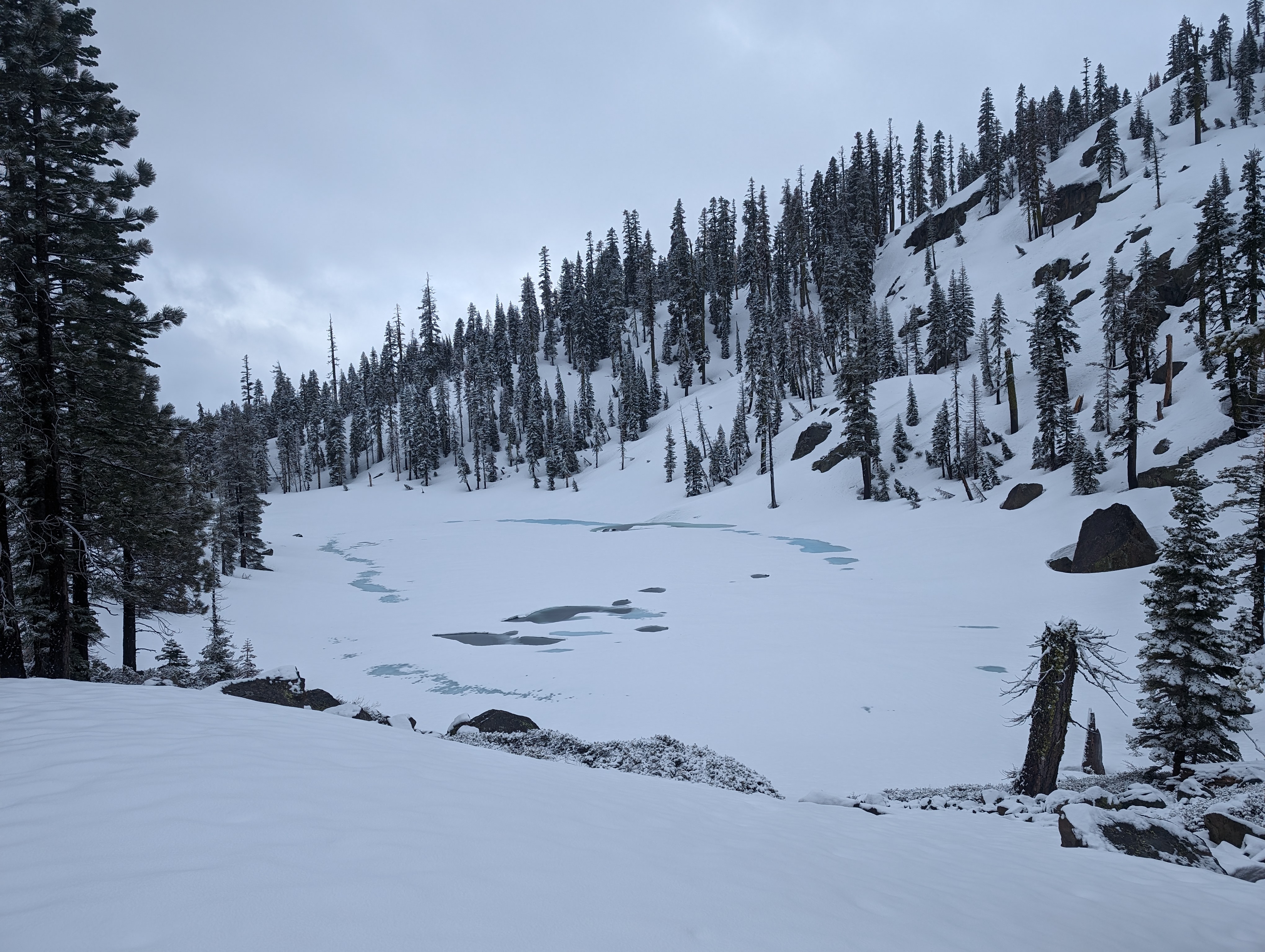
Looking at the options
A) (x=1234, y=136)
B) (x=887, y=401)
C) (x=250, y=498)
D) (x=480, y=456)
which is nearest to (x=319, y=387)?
(x=480, y=456)

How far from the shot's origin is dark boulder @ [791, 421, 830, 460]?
5397 centimetres

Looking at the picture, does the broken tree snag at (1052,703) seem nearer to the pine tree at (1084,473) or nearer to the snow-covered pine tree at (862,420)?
the pine tree at (1084,473)

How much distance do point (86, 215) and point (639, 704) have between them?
53.4 feet

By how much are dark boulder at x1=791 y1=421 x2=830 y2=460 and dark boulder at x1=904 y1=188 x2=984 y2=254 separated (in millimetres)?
46520

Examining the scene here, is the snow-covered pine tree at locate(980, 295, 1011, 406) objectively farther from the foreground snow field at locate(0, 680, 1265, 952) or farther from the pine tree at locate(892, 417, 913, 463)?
the foreground snow field at locate(0, 680, 1265, 952)

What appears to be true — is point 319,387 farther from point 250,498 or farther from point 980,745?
point 980,745

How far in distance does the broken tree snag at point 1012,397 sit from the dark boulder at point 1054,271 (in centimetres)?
2318

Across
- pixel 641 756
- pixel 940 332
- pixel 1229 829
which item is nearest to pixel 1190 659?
pixel 1229 829

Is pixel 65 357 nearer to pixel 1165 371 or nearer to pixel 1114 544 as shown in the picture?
pixel 1114 544

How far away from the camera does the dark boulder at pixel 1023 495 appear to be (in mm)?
33250

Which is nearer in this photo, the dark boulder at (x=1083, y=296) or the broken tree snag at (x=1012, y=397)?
the broken tree snag at (x=1012, y=397)

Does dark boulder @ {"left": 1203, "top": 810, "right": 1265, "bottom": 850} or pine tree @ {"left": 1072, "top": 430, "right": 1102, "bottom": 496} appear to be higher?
pine tree @ {"left": 1072, "top": 430, "right": 1102, "bottom": 496}

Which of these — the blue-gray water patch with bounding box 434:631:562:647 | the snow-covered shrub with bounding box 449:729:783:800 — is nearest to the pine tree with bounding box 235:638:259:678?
the blue-gray water patch with bounding box 434:631:562:647

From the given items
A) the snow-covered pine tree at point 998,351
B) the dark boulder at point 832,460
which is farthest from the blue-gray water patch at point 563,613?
the snow-covered pine tree at point 998,351
